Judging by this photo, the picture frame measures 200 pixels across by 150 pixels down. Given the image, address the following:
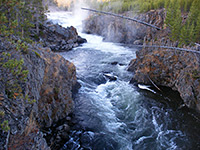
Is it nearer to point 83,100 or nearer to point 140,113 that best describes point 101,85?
point 83,100

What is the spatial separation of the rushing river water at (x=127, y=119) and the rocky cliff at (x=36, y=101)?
74.4 inches

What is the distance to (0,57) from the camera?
5.63m

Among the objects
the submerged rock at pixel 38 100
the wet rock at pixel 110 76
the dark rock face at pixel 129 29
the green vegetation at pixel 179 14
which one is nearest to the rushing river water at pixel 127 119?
the wet rock at pixel 110 76

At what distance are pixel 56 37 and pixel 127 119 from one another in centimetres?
2733

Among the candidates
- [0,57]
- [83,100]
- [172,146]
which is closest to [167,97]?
[172,146]

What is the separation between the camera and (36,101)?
26.9ft

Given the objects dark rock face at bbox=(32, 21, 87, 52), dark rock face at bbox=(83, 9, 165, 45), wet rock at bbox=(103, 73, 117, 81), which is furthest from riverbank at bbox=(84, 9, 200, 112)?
dark rock face at bbox=(83, 9, 165, 45)

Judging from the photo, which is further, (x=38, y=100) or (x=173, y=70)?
(x=173, y=70)

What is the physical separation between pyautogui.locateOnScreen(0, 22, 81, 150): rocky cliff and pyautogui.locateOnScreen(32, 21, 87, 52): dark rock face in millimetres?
18305

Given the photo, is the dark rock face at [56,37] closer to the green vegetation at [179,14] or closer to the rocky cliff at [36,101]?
the rocky cliff at [36,101]

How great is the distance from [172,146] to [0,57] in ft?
35.0

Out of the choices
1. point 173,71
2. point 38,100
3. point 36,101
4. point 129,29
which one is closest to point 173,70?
point 173,71

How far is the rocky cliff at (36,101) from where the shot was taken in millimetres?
5027

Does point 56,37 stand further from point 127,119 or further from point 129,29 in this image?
point 127,119
